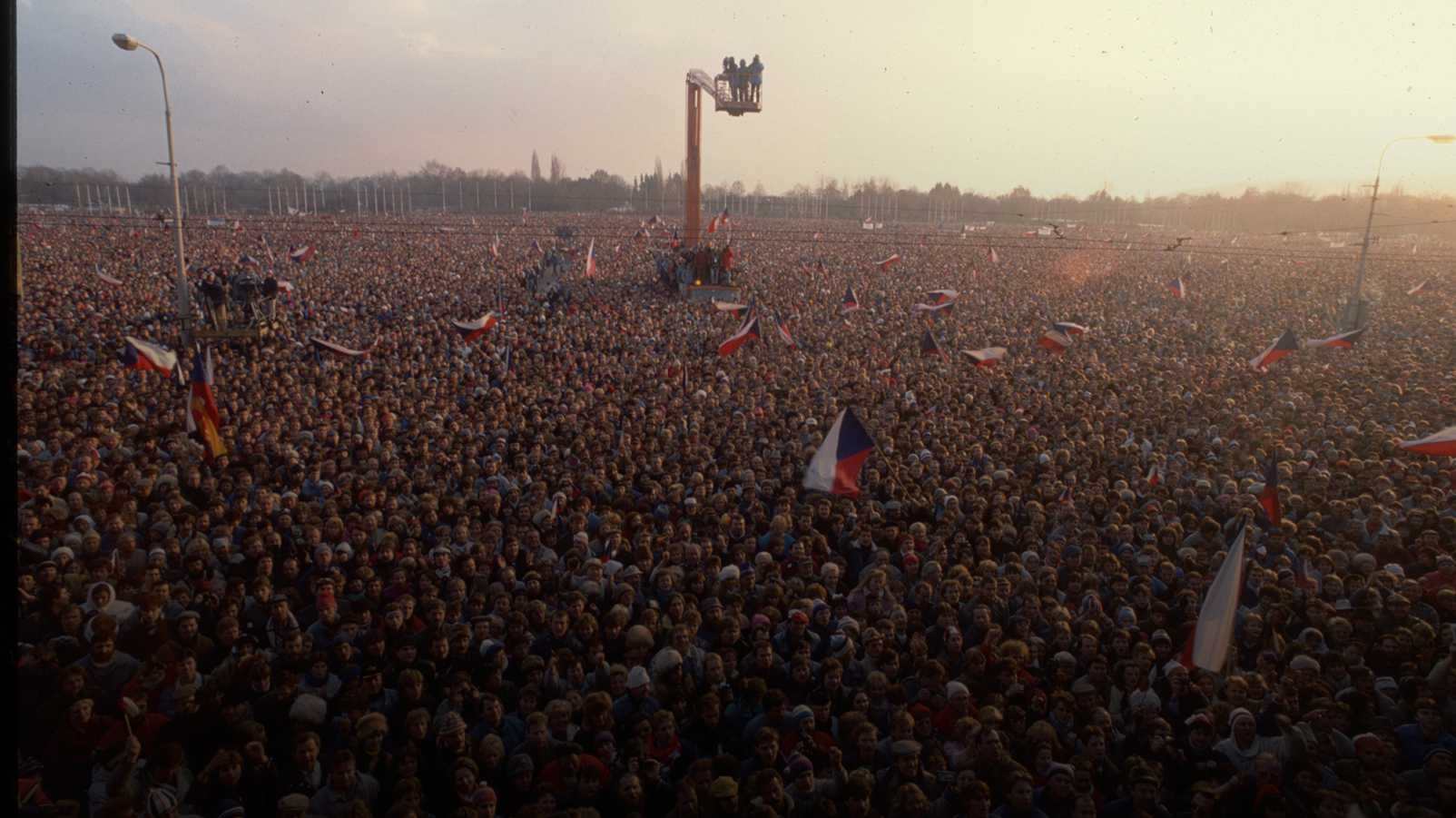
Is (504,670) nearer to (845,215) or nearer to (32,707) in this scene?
(32,707)

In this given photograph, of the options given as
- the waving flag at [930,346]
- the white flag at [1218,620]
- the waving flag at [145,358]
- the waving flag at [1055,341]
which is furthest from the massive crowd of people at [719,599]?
the waving flag at [1055,341]

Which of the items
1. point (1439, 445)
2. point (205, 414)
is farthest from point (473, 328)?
point (1439, 445)

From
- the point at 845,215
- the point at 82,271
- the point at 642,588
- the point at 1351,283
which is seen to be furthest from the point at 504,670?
the point at 845,215

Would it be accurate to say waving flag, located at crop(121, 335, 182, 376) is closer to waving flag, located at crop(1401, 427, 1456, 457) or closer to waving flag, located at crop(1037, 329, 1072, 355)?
waving flag, located at crop(1037, 329, 1072, 355)

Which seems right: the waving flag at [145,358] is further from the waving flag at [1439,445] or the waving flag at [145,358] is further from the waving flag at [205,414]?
the waving flag at [1439,445]

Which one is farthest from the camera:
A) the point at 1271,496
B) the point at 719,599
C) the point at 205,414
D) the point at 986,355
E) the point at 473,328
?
the point at 473,328

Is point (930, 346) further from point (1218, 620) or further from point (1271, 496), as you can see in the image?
point (1218, 620)

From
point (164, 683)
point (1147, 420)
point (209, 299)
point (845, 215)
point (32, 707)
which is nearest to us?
point (32, 707)
